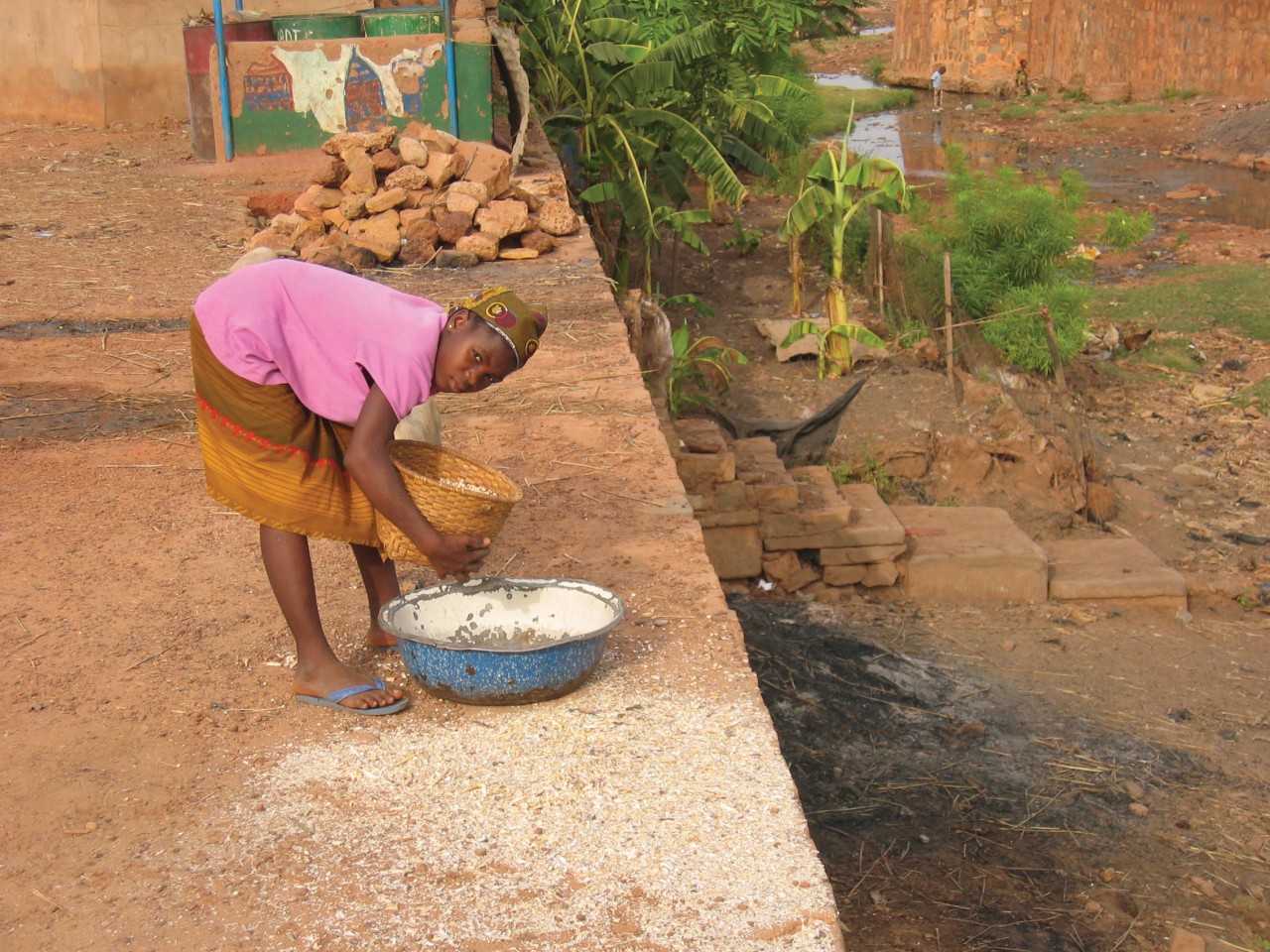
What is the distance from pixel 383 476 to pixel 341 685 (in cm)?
52

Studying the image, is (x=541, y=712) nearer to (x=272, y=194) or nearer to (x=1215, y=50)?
(x=272, y=194)

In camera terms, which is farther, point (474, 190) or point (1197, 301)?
point (1197, 301)

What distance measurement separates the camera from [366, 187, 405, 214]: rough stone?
7.85m

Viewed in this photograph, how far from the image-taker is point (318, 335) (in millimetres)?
2961

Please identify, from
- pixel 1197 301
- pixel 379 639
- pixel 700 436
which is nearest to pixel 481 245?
pixel 700 436

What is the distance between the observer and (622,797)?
2.71 meters

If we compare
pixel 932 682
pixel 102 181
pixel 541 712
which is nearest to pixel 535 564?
pixel 541 712

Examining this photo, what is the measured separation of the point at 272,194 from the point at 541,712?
6462 millimetres

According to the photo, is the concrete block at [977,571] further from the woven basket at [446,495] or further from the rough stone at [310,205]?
the rough stone at [310,205]

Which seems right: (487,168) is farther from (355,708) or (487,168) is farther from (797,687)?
(355,708)

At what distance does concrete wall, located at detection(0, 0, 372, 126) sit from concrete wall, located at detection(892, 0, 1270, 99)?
19104 millimetres

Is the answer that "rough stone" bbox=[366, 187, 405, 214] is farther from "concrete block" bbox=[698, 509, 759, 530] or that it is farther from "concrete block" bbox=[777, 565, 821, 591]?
"concrete block" bbox=[777, 565, 821, 591]

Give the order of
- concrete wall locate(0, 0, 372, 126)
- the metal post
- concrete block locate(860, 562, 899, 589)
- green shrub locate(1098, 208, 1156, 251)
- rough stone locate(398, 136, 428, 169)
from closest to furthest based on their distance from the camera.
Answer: concrete block locate(860, 562, 899, 589), rough stone locate(398, 136, 428, 169), the metal post, concrete wall locate(0, 0, 372, 126), green shrub locate(1098, 208, 1156, 251)

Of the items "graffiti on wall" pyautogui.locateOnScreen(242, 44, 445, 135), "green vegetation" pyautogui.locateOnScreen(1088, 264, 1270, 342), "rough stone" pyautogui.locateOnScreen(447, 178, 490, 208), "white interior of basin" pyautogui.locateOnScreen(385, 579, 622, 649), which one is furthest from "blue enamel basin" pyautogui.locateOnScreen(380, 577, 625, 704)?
"green vegetation" pyautogui.locateOnScreen(1088, 264, 1270, 342)
